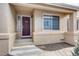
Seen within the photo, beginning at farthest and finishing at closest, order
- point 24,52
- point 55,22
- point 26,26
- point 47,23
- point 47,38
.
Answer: point 26,26
point 55,22
point 47,23
point 47,38
point 24,52

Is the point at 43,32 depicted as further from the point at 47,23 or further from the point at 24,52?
the point at 24,52

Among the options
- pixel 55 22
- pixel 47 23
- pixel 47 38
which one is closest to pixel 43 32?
pixel 47 38

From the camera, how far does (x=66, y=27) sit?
25.2ft

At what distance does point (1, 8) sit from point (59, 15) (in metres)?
4.28

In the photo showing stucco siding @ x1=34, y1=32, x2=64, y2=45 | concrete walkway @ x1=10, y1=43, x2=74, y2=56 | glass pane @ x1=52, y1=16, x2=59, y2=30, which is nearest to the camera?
concrete walkway @ x1=10, y1=43, x2=74, y2=56

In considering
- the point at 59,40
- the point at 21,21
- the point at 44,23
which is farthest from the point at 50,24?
the point at 21,21

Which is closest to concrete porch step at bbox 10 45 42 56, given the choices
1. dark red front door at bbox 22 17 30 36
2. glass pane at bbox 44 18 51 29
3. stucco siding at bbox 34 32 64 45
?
stucco siding at bbox 34 32 64 45

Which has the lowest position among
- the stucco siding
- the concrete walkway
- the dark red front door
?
the concrete walkway

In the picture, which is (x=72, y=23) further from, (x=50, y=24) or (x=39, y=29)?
(x=39, y=29)

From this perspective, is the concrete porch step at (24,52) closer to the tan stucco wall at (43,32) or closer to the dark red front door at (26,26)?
the tan stucco wall at (43,32)

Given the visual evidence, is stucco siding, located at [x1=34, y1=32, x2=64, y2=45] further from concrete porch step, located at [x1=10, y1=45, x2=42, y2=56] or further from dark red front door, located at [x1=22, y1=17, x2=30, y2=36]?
dark red front door, located at [x1=22, y1=17, x2=30, y2=36]

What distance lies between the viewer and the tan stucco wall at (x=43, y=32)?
6.51 m

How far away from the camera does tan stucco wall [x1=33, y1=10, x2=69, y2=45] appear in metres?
6.51

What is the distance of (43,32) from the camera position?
6695mm
